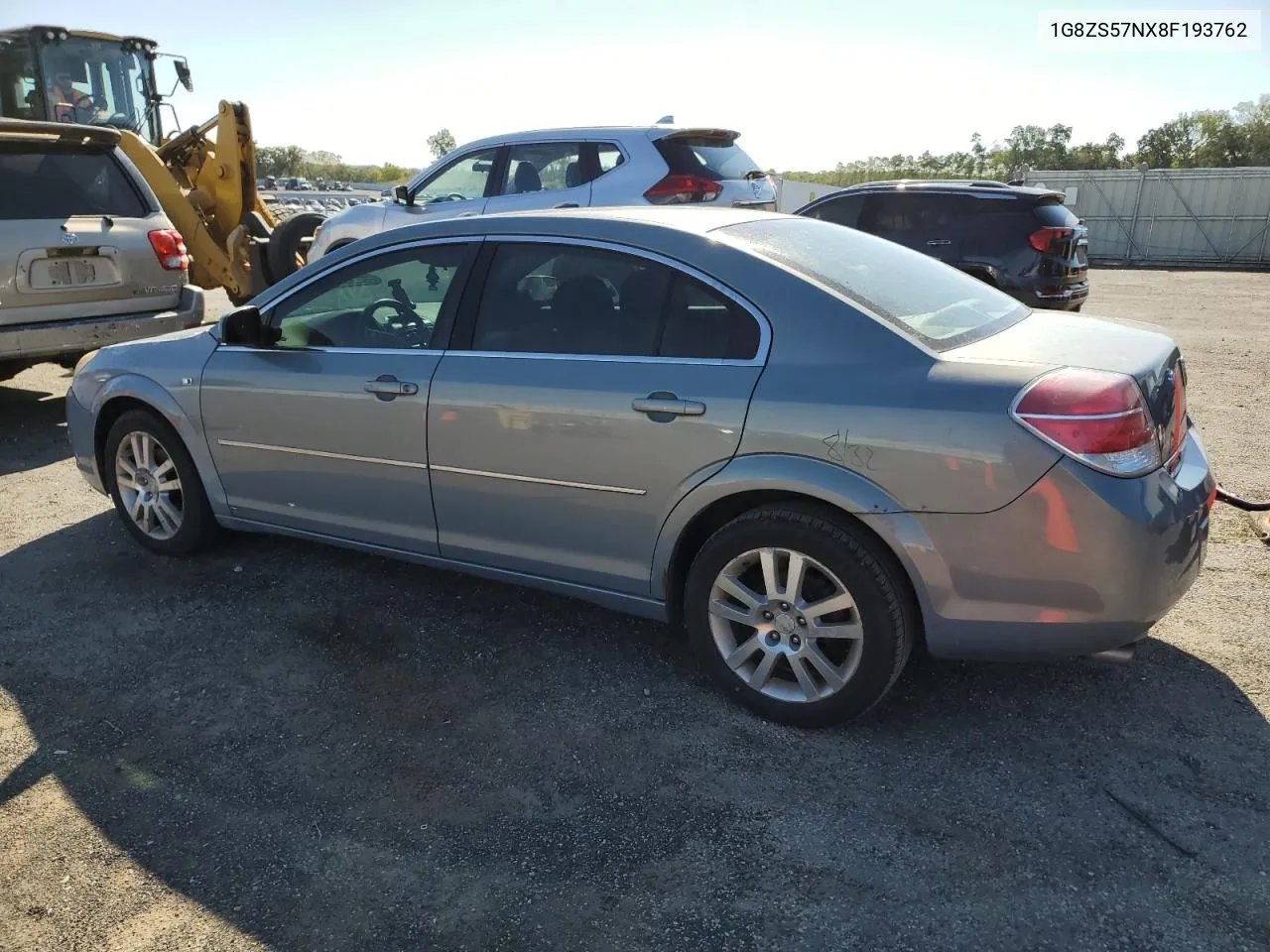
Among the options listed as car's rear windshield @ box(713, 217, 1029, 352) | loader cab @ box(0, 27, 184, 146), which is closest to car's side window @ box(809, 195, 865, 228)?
car's rear windshield @ box(713, 217, 1029, 352)

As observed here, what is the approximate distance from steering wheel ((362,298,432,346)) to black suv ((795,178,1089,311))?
5.42 m

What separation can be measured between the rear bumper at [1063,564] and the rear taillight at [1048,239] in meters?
6.18

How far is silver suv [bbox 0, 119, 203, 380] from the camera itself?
6.47m

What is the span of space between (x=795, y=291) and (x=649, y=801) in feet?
5.47

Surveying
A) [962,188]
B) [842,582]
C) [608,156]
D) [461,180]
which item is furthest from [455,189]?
[842,582]

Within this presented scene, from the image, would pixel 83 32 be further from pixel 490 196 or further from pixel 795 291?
pixel 795 291

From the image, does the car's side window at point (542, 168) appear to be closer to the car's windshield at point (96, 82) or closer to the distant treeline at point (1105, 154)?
the car's windshield at point (96, 82)

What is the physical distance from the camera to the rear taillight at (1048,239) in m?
8.37

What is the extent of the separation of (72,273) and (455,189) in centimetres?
335

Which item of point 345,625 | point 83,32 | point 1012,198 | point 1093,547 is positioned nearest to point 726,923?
point 1093,547

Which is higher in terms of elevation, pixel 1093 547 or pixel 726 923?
pixel 1093 547

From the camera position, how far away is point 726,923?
2.30 metres

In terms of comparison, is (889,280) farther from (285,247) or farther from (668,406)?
(285,247)

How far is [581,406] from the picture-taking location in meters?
3.26
